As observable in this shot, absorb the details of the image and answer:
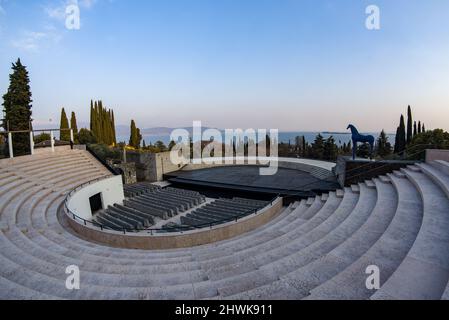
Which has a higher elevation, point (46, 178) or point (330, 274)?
point (46, 178)

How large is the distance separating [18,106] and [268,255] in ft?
84.7

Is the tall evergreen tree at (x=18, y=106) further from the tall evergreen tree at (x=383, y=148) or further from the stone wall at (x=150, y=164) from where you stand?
the tall evergreen tree at (x=383, y=148)

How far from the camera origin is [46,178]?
49.6 feet

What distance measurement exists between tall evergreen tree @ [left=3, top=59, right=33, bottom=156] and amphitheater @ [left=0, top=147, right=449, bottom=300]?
11.2m

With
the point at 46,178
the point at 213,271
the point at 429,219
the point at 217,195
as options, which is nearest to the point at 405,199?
the point at 429,219

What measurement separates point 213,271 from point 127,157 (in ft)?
71.4

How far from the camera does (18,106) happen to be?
21.3m

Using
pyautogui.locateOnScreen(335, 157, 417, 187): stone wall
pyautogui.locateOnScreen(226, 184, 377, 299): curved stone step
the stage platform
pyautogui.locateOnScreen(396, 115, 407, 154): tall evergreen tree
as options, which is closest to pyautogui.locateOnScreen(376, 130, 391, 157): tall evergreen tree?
pyautogui.locateOnScreen(396, 115, 407, 154): tall evergreen tree

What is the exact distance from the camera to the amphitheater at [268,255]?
15.6ft

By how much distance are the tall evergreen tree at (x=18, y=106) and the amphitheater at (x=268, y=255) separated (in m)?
11.2

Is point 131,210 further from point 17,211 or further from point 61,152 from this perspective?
point 61,152

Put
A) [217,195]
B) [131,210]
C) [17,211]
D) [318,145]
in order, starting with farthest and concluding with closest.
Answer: [318,145] < [217,195] < [131,210] < [17,211]

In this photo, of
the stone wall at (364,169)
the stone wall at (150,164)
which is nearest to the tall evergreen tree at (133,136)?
the stone wall at (150,164)

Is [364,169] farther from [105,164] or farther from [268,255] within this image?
[105,164]
